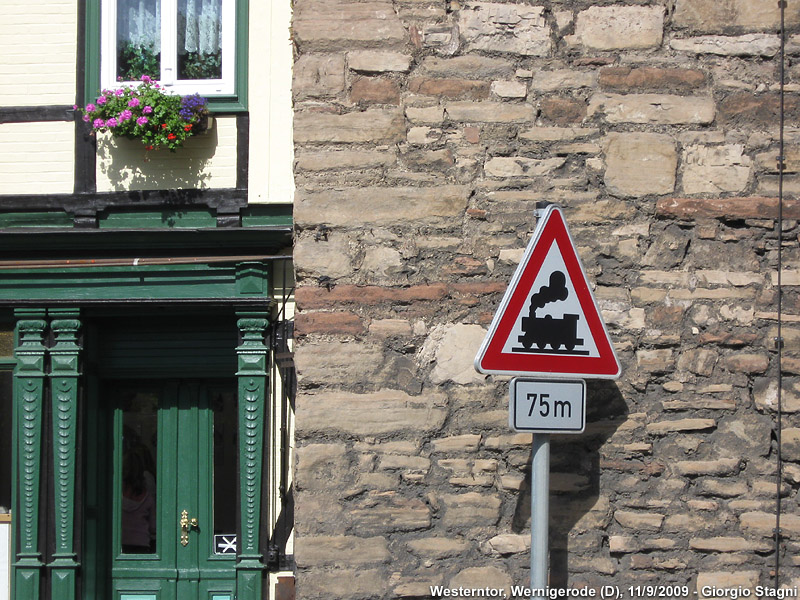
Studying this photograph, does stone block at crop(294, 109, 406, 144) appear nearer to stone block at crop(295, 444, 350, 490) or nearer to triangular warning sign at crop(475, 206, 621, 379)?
triangular warning sign at crop(475, 206, 621, 379)

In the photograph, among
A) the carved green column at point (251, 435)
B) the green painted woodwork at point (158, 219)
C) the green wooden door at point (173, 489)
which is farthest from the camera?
the green wooden door at point (173, 489)

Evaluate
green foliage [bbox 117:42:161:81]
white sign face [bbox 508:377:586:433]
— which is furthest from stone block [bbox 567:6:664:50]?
green foliage [bbox 117:42:161:81]

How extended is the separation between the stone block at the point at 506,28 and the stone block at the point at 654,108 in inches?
11.8

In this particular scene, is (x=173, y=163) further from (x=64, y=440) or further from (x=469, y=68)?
(x=469, y=68)

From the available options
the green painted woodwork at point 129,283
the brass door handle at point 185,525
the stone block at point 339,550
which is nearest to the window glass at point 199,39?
the green painted woodwork at point 129,283

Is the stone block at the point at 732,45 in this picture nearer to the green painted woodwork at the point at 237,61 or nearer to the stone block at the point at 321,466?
the stone block at the point at 321,466

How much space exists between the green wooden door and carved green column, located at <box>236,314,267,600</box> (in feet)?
1.05

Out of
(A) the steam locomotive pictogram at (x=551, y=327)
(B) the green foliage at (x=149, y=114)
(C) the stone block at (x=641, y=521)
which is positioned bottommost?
(C) the stone block at (x=641, y=521)

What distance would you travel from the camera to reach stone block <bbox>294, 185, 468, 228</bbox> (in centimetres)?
388

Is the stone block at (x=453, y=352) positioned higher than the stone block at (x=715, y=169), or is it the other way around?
the stone block at (x=715, y=169)

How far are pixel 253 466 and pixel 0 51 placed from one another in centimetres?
357

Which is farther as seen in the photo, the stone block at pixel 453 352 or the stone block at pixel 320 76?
the stone block at pixel 320 76

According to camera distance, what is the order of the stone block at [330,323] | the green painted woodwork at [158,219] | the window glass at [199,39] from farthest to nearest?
the window glass at [199,39] < the green painted woodwork at [158,219] < the stone block at [330,323]

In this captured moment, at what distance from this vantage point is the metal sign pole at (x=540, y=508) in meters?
3.16
